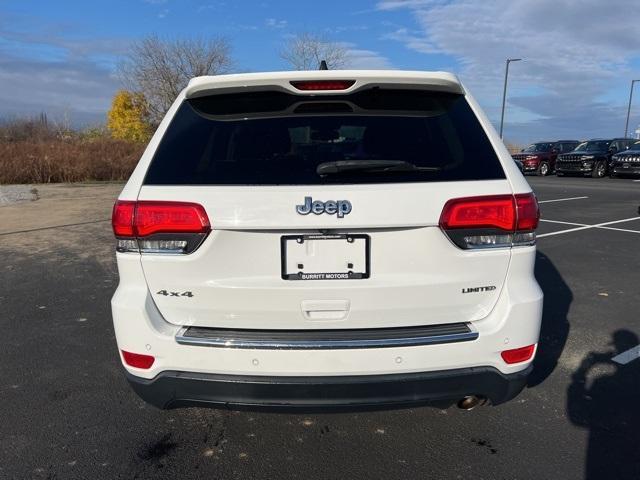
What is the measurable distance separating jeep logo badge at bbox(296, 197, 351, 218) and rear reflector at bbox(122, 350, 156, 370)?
950mm

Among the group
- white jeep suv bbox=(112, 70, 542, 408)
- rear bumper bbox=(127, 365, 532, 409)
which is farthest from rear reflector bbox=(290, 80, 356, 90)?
rear bumper bbox=(127, 365, 532, 409)

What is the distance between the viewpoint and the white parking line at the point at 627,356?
3.67 metres

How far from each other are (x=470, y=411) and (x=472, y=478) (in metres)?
0.61

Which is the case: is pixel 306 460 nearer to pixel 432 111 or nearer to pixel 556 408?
pixel 556 408

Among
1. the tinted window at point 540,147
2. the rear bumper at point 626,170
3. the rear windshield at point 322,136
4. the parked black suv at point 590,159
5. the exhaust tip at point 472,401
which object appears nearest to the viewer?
the rear windshield at point 322,136

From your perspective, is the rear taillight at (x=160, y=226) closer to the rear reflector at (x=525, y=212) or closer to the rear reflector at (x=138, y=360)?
the rear reflector at (x=138, y=360)

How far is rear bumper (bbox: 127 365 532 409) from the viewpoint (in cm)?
215

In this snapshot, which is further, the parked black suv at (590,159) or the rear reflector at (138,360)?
the parked black suv at (590,159)

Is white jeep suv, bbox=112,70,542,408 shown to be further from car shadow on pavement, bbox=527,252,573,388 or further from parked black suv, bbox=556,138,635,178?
parked black suv, bbox=556,138,635,178

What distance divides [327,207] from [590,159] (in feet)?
86.7

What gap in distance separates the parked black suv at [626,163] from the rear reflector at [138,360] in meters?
25.4

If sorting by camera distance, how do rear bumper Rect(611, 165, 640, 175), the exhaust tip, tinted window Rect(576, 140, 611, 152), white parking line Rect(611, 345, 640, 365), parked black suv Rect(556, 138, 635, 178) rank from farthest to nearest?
tinted window Rect(576, 140, 611, 152) → parked black suv Rect(556, 138, 635, 178) → rear bumper Rect(611, 165, 640, 175) → white parking line Rect(611, 345, 640, 365) → the exhaust tip

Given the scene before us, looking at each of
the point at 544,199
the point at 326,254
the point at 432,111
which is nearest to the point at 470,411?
the point at 326,254

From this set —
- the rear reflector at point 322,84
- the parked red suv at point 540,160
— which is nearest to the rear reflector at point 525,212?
the rear reflector at point 322,84
